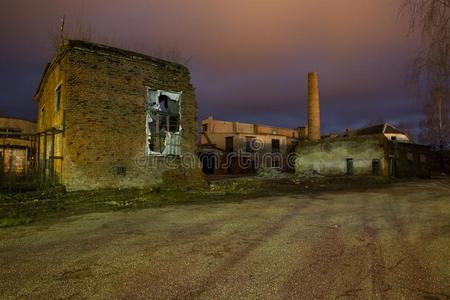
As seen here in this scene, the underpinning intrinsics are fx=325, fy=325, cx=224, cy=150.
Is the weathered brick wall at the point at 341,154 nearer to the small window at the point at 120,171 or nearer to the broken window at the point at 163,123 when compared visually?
the broken window at the point at 163,123

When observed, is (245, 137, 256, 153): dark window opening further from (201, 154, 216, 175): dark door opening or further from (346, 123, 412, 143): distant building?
(346, 123, 412, 143): distant building

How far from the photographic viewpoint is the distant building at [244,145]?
40.6m

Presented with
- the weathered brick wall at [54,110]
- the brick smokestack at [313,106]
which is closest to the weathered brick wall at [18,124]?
the weathered brick wall at [54,110]

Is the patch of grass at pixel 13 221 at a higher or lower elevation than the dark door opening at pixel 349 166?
lower

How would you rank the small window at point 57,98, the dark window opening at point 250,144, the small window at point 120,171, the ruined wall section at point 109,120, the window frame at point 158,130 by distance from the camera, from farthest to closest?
the dark window opening at point 250,144, the window frame at point 158,130, the small window at point 57,98, the small window at point 120,171, the ruined wall section at point 109,120

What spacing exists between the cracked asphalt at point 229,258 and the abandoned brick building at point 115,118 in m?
5.45

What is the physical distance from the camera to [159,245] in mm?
5000

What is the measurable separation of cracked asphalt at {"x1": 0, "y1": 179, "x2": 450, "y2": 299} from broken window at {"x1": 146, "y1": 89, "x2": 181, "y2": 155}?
24.0 ft

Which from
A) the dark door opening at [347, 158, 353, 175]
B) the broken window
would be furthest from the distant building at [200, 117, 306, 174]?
the broken window

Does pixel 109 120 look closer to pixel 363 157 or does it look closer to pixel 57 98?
pixel 57 98

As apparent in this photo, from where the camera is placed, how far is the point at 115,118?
13227mm

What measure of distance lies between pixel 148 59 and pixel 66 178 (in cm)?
613

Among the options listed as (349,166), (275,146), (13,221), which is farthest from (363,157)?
(13,221)

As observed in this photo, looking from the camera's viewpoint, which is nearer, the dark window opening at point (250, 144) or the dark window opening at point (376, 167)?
the dark window opening at point (376, 167)
